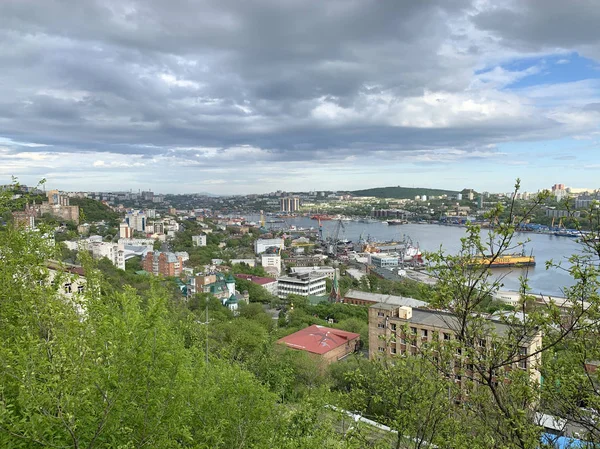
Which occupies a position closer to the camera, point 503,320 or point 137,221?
point 503,320

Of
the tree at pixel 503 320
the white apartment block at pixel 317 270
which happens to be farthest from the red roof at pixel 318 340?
the white apartment block at pixel 317 270

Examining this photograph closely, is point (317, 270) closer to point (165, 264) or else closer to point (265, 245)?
point (165, 264)

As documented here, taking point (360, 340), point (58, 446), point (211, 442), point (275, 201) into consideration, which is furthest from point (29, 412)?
point (275, 201)

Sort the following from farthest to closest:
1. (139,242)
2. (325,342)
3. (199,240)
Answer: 1. (199,240)
2. (139,242)
3. (325,342)

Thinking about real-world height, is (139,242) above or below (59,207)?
below

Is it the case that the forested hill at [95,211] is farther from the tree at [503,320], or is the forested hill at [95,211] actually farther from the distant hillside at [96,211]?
the tree at [503,320]

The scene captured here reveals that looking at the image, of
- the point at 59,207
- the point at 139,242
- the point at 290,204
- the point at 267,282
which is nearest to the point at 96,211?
the point at 59,207
